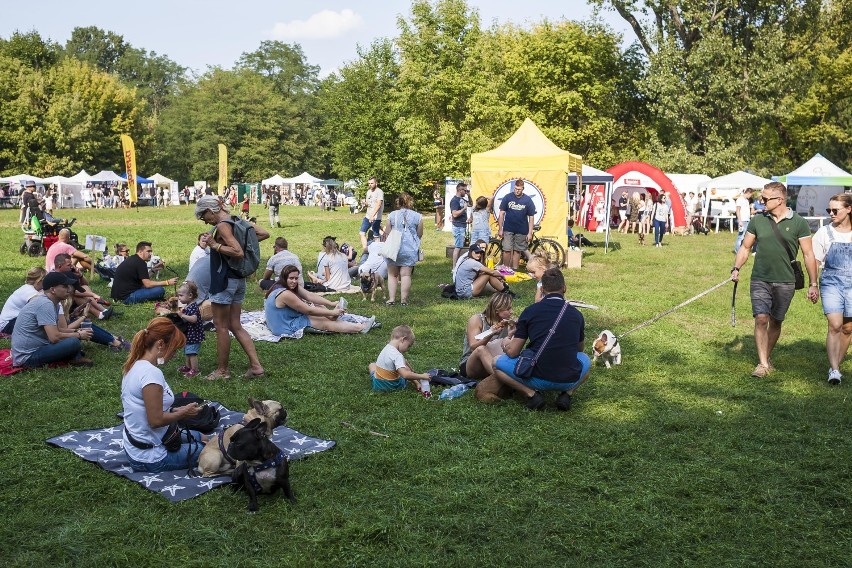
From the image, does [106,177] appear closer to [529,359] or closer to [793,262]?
[529,359]

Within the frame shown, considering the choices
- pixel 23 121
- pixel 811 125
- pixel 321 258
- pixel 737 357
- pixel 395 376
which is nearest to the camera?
pixel 395 376

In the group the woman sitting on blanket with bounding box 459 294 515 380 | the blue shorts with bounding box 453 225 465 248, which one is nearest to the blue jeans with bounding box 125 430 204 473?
the woman sitting on blanket with bounding box 459 294 515 380

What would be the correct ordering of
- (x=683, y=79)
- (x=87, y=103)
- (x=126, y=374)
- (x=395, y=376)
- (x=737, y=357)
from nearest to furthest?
(x=126, y=374) → (x=395, y=376) → (x=737, y=357) → (x=683, y=79) → (x=87, y=103)

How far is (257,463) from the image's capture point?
4.58 meters

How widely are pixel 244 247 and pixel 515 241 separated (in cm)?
794

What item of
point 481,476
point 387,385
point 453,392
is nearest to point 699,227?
point 453,392

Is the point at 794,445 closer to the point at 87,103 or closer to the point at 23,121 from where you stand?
the point at 23,121

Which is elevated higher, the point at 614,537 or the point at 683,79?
the point at 683,79

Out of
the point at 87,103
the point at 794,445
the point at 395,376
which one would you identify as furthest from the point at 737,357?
Answer: the point at 87,103

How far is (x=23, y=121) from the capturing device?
179ft

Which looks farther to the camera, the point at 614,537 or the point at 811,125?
the point at 811,125

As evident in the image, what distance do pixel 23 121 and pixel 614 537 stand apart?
194 feet

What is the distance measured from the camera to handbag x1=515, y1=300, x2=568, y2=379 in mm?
6254

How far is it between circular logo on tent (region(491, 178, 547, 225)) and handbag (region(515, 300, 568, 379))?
35.9 ft
